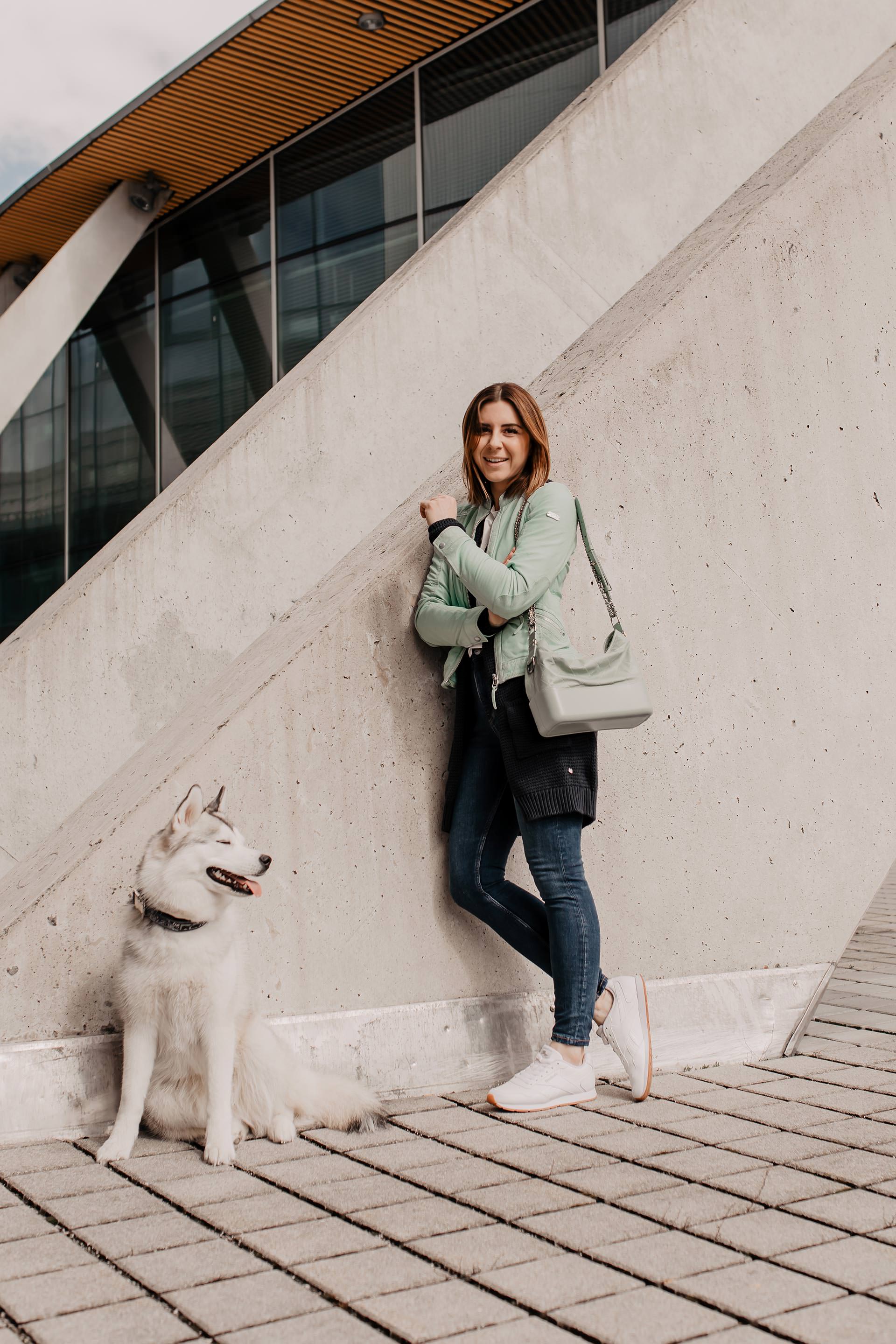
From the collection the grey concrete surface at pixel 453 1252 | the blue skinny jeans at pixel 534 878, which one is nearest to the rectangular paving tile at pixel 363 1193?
the grey concrete surface at pixel 453 1252

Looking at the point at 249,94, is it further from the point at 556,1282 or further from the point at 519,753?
→ the point at 556,1282

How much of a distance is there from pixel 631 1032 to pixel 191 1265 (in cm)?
177

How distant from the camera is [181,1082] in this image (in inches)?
138

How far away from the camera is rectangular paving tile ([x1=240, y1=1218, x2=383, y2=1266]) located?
266 cm

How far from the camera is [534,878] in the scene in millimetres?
3945

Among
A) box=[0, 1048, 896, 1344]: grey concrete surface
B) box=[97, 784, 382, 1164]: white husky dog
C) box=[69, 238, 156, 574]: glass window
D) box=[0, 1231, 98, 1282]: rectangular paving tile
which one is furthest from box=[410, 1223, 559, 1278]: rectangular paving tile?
box=[69, 238, 156, 574]: glass window

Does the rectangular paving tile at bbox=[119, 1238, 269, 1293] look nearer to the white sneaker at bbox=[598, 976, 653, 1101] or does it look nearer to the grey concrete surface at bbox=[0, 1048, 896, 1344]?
the grey concrete surface at bbox=[0, 1048, 896, 1344]

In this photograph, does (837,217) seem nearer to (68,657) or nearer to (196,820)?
(196,820)

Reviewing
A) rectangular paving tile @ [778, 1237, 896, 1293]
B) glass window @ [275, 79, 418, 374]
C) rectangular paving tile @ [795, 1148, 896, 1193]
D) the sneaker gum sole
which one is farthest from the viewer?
glass window @ [275, 79, 418, 374]

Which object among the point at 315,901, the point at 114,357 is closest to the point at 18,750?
the point at 315,901

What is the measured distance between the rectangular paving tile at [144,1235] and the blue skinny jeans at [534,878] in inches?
56.7

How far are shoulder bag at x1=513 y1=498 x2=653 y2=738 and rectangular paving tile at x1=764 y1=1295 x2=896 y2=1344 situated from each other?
5.73 ft

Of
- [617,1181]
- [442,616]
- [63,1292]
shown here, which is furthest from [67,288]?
[63,1292]

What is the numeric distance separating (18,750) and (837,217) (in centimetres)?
495
